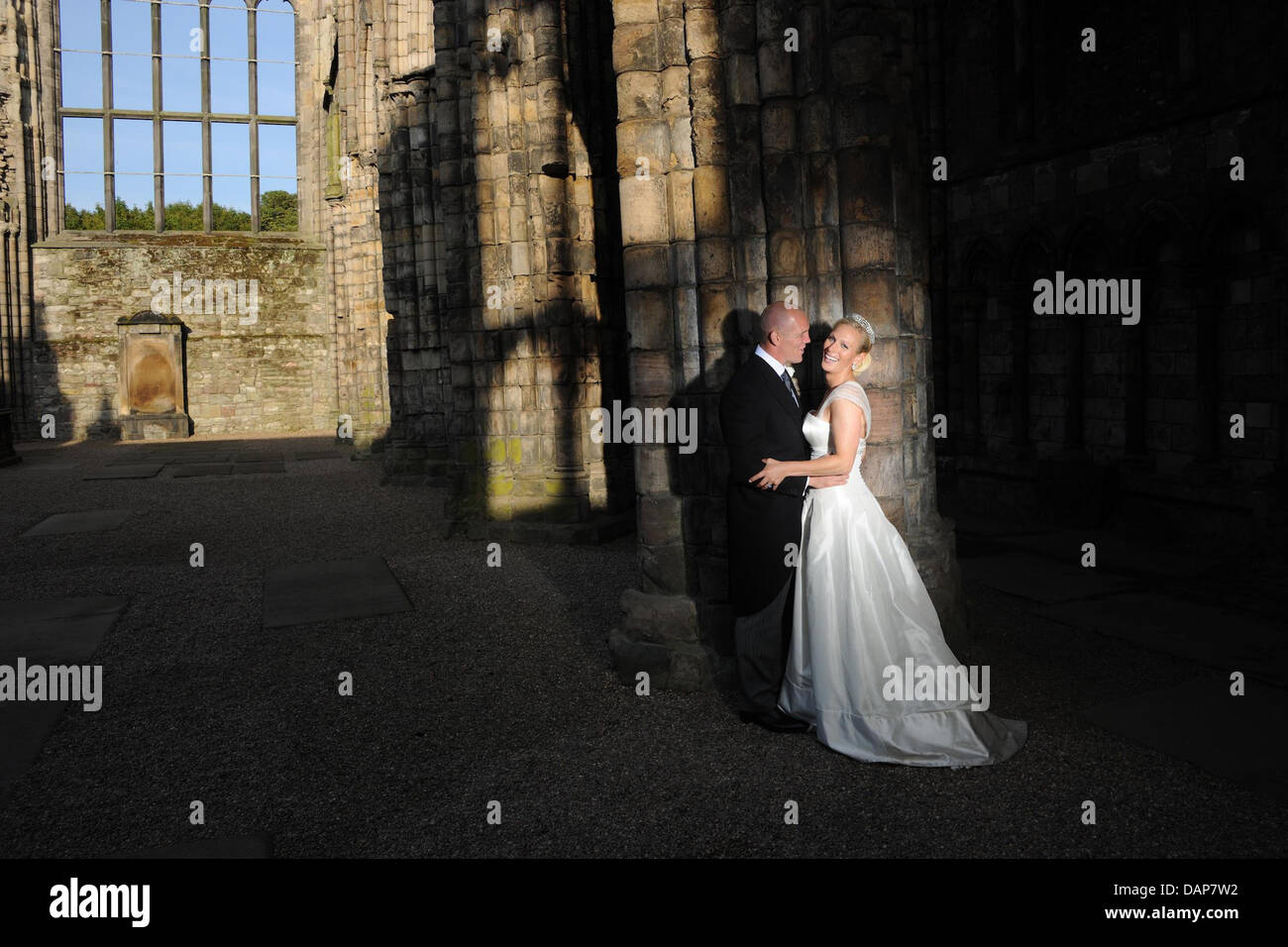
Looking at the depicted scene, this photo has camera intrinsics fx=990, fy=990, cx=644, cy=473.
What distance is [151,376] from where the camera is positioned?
1033 inches

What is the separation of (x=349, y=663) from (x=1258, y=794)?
4307 mm

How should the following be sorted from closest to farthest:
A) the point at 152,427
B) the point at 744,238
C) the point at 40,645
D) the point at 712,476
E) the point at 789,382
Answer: the point at 789,382, the point at 744,238, the point at 712,476, the point at 40,645, the point at 152,427

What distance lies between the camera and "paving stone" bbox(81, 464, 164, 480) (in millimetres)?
15820

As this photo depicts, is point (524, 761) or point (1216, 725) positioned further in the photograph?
point (1216, 725)

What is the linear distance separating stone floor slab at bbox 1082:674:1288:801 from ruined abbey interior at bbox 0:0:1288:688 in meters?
0.97

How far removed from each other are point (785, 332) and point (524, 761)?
208cm

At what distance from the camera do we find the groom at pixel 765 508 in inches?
164

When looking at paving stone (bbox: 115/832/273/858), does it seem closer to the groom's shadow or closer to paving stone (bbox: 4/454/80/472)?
the groom's shadow

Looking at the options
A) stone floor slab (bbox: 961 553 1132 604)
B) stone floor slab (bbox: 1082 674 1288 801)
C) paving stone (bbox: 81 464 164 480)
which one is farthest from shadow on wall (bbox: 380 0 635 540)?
paving stone (bbox: 81 464 164 480)

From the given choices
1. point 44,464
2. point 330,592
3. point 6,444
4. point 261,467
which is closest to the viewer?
A: point 330,592

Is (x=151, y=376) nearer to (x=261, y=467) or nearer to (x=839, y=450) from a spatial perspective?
(x=261, y=467)

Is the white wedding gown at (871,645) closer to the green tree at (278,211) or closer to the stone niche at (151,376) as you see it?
the stone niche at (151,376)

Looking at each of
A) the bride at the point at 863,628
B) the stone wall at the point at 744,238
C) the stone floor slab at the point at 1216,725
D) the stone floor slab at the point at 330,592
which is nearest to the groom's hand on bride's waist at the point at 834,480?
the bride at the point at 863,628

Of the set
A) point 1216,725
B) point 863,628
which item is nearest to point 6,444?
point 863,628
